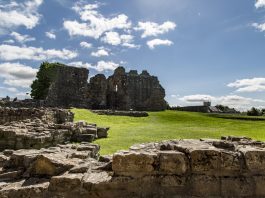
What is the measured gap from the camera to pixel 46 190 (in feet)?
22.5

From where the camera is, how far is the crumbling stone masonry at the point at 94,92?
183 ft

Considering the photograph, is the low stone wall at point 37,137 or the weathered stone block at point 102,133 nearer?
the low stone wall at point 37,137

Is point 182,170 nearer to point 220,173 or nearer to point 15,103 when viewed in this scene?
point 220,173

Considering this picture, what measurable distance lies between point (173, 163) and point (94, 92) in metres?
53.1

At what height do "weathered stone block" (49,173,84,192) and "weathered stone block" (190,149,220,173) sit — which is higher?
"weathered stone block" (190,149,220,173)

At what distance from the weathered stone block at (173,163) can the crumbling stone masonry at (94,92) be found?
47487 millimetres

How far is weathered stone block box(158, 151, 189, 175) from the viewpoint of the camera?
661cm

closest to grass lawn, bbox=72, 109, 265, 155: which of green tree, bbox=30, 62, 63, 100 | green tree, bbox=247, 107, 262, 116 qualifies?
green tree, bbox=247, 107, 262, 116

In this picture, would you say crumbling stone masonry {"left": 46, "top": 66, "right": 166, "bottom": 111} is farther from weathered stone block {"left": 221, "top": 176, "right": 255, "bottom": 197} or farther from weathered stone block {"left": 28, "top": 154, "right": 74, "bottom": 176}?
weathered stone block {"left": 221, "top": 176, "right": 255, "bottom": 197}

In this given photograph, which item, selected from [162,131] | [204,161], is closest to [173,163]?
[204,161]

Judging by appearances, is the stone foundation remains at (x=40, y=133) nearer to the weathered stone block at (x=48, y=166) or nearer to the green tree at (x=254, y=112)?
the weathered stone block at (x=48, y=166)

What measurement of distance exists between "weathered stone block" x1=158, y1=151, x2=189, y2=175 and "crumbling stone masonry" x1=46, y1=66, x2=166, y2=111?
4749 cm

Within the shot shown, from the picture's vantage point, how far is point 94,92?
59188mm

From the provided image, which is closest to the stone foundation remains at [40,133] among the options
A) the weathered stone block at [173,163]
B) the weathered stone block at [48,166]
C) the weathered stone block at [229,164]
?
the weathered stone block at [48,166]
